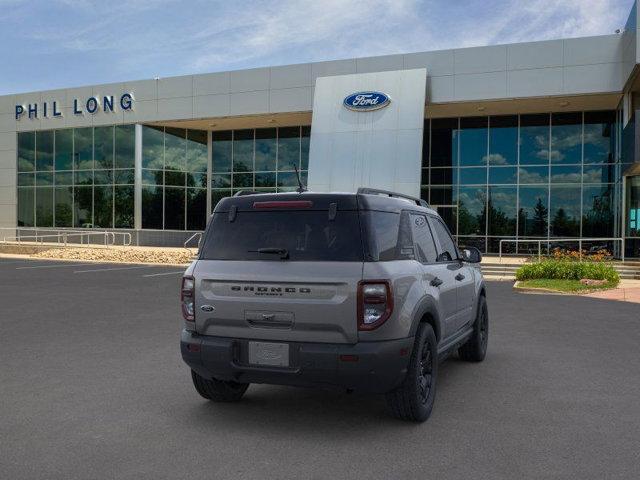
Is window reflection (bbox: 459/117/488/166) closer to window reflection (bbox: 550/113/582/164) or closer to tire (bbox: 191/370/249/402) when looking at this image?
window reflection (bbox: 550/113/582/164)

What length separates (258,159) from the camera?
33594mm

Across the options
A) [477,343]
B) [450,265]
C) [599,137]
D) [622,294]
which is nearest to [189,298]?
[450,265]

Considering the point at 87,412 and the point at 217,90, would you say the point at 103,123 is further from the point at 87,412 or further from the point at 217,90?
the point at 87,412

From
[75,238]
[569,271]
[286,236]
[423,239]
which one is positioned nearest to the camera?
[286,236]

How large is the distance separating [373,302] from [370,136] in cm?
2210

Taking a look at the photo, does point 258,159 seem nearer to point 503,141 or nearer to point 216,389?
point 503,141

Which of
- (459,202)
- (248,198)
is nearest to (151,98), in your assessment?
(459,202)

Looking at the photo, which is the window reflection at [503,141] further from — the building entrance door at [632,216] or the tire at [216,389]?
the tire at [216,389]

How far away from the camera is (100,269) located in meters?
20.9

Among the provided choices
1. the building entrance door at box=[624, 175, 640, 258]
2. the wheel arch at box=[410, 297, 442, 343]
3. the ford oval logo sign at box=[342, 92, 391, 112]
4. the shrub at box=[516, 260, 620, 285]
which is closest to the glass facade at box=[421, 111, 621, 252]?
the building entrance door at box=[624, 175, 640, 258]

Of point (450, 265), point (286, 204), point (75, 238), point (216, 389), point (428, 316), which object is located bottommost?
point (216, 389)

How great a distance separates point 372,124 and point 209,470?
23118 millimetres

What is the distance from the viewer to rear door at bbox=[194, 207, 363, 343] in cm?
441

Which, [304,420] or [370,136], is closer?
[304,420]
